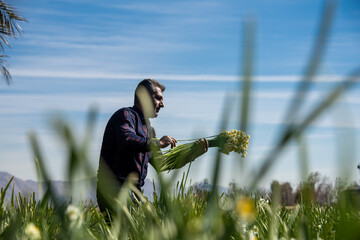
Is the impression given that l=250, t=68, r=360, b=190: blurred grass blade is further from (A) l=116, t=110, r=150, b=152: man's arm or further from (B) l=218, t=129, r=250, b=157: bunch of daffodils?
(A) l=116, t=110, r=150, b=152: man's arm

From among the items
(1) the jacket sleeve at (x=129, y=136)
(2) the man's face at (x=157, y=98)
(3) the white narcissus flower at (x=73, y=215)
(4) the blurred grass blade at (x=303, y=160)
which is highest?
(2) the man's face at (x=157, y=98)

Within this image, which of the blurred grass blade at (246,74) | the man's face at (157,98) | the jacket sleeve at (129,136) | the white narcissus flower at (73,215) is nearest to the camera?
the blurred grass blade at (246,74)

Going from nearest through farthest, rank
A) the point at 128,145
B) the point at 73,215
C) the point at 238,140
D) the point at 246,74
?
the point at 246,74, the point at 238,140, the point at 73,215, the point at 128,145

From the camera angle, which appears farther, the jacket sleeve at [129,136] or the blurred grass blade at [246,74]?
the jacket sleeve at [129,136]

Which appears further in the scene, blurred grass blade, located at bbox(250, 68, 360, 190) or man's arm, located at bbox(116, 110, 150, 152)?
man's arm, located at bbox(116, 110, 150, 152)

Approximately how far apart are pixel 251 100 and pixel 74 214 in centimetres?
64

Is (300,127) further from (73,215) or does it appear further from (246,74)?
(73,215)

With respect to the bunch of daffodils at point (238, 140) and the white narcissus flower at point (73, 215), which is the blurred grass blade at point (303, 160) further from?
the white narcissus flower at point (73, 215)

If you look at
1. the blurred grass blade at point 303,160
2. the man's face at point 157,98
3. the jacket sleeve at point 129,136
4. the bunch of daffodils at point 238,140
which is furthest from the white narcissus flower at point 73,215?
the man's face at point 157,98

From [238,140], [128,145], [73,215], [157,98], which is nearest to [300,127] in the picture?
[238,140]

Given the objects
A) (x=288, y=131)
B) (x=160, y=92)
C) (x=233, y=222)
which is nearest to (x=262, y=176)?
(x=288, y=131)

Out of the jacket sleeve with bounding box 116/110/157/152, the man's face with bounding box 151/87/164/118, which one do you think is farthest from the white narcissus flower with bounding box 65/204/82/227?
the man's face with bounding box 151/87/164/118

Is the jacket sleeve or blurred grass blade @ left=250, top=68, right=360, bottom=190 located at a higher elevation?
the jacket sleeve

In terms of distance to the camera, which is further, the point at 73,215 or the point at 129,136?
the point at 129,136
